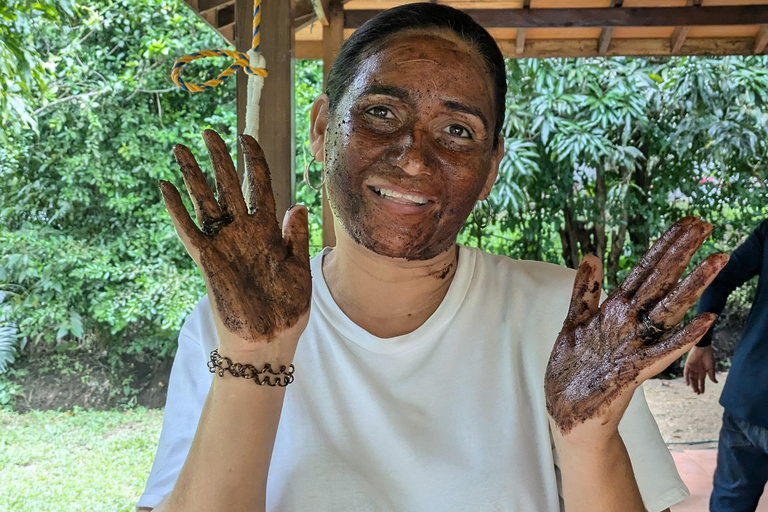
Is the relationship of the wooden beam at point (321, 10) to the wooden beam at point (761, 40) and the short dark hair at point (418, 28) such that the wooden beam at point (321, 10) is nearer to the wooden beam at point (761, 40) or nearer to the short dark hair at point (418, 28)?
the short dark hair at point (418, 28)

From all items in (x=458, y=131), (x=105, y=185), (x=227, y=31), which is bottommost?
(x=105, y=185)

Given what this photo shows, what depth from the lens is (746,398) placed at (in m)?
2.49

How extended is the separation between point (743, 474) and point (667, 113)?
167 inches

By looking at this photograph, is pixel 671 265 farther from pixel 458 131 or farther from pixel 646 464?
pixel 458 131

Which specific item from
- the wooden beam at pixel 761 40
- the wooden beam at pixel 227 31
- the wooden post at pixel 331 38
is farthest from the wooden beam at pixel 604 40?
the wooden beam at pixel 227 31

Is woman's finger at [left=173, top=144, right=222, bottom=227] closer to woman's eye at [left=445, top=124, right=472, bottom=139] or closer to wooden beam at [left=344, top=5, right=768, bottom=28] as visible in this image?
woman's eye at [left=445, top=124, right=472, bottom=139]

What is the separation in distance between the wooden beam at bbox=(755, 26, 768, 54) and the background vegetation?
2.22 m

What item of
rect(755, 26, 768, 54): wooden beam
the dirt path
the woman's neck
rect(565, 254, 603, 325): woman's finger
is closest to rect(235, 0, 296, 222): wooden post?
the woman's neck

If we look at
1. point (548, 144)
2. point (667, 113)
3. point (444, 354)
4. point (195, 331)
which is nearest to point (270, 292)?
point (195, 331)

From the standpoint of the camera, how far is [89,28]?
20.8 feet

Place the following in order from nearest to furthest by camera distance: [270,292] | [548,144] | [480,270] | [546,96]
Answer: [270,292], [480,270], [546,96], [548,144]

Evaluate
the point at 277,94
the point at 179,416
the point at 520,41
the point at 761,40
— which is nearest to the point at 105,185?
the point at 520,41

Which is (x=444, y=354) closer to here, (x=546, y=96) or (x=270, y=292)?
(x=270, y=292)

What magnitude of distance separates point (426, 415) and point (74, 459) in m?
4.86
